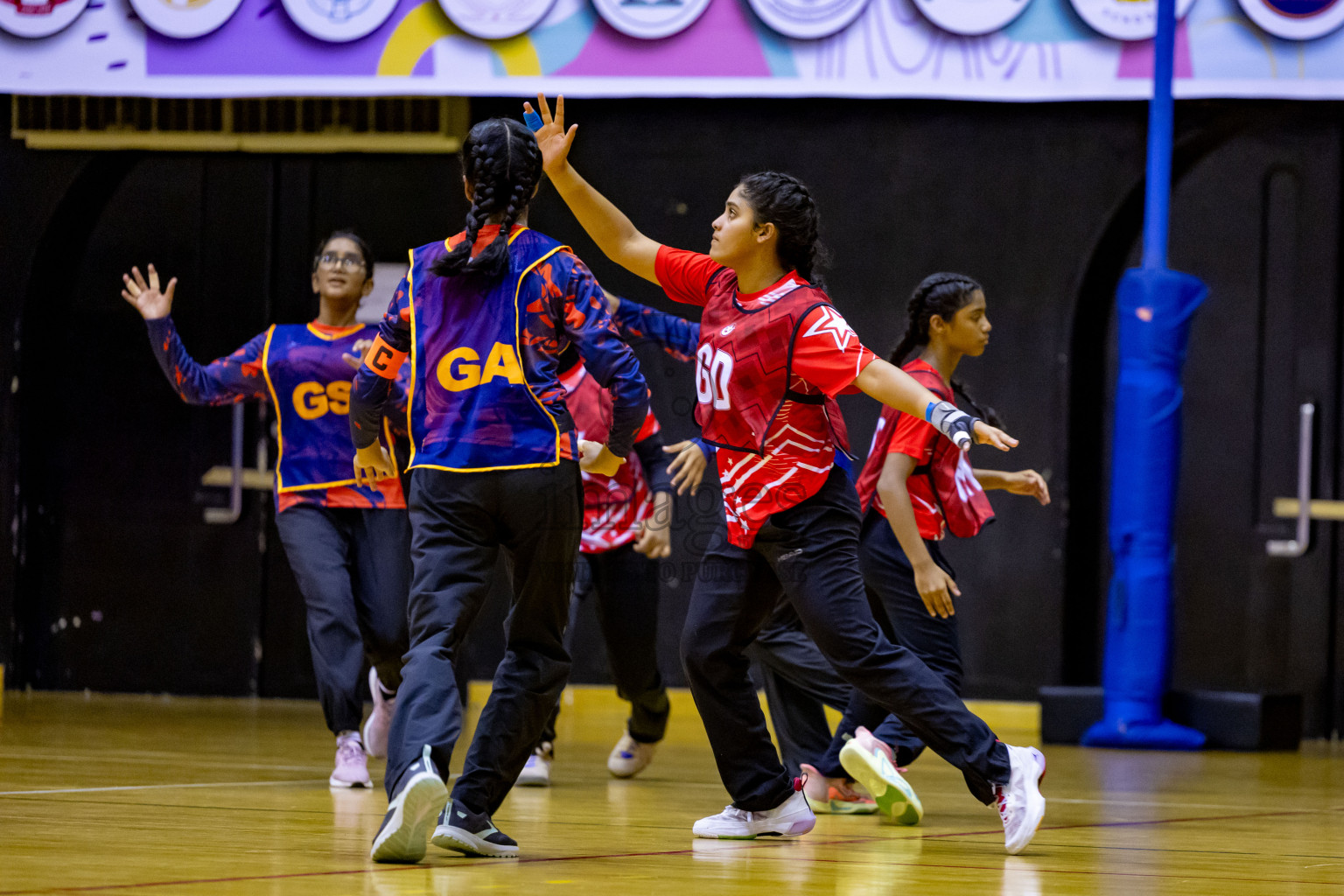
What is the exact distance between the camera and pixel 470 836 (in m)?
3.11

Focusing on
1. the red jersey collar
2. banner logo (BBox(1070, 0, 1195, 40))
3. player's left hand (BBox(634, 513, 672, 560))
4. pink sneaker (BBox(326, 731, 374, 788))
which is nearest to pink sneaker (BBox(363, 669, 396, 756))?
pink sneaker (BBox(326, 731, 374, 788))

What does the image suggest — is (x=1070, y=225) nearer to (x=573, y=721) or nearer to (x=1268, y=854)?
(x=573, y=721)

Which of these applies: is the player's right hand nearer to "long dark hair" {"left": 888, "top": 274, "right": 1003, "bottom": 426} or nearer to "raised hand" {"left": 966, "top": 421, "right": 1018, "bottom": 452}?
"long dark hair" {"left": 888, "top": 274, "right": 1003, "bottom": 426}

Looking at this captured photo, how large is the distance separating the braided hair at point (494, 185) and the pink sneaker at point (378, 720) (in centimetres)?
219

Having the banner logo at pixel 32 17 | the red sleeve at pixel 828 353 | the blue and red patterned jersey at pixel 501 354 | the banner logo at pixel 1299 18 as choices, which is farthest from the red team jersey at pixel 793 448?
the banner logo at pixel 32 17

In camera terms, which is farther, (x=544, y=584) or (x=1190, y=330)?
(x=1190, y=330)

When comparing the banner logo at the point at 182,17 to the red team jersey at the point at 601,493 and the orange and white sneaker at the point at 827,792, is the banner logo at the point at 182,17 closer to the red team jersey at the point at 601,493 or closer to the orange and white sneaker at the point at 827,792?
the red team jersey at the point at 601,493

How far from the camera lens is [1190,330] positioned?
301 inches

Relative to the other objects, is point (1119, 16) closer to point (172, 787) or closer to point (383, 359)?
point (383, 359)

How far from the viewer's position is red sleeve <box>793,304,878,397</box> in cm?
338

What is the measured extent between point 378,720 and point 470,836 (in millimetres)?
2114

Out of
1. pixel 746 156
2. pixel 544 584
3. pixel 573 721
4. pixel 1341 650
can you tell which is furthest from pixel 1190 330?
pixel 544 584

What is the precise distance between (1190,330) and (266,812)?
5305 millimetres

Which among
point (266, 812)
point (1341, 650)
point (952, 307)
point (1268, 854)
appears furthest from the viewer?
point (1341, 650)
